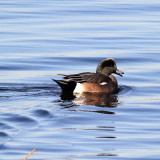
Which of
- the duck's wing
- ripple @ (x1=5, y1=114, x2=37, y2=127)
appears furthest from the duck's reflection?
ripple @ (x1=5, y1=114, x2=37, y2=127)

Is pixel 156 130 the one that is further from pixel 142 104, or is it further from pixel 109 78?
pixel 109 78

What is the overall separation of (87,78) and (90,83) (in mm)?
139

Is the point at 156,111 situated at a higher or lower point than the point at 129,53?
lower

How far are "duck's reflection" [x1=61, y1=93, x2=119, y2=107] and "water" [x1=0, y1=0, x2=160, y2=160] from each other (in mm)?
20

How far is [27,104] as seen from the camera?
12.6 meters

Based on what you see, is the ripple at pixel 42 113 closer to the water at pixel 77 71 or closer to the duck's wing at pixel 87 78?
the water at pixel 77 71

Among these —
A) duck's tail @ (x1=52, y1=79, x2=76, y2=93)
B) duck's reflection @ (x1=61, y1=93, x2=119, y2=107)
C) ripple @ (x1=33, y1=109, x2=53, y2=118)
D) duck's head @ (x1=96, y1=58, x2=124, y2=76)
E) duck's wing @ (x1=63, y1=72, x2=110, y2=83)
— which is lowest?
ripple @ (x1=33, y1=109, x2=53, y2=118)

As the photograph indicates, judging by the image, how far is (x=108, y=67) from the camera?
1516cm

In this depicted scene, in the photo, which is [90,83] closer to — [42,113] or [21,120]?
[42,113]

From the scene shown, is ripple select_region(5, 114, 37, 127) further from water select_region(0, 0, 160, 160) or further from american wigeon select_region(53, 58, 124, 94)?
american wigeon select_region(53, 58, 124, 94)

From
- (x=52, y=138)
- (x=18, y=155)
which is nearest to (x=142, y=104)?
(x=52, y=138)

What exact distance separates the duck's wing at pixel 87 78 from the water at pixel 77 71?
0.37 meters

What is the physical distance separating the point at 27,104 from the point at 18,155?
342 cm

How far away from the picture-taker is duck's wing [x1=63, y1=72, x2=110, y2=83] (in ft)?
46.9
